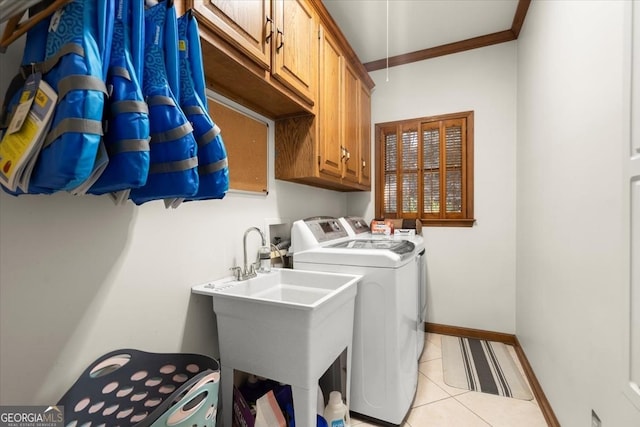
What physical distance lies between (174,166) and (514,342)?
2.91 m

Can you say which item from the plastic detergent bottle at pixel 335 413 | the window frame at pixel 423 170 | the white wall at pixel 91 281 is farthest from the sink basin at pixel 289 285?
the window frame at pixel 423 170

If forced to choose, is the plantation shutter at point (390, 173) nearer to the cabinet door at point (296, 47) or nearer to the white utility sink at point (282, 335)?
the cabinet door at point (296, 47)

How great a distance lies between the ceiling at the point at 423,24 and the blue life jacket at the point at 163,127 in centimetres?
177

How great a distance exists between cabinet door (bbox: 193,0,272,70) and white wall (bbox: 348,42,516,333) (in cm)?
196

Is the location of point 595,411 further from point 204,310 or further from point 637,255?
point 204,310

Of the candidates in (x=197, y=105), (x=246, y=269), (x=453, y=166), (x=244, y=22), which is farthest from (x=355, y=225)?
(x=197, y=105)

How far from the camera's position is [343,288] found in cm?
125

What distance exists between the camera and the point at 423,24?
7.51 feet

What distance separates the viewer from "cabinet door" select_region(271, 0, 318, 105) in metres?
1.32

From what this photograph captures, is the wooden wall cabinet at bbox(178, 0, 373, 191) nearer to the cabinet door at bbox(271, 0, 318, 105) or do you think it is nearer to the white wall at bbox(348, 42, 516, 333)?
the cabinet door at bbox(271, 0, 318, 105)

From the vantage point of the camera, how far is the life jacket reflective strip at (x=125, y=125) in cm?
59

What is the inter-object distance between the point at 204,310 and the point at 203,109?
0.94 m

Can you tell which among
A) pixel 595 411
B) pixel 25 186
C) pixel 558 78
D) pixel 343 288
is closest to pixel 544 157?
pixel 558 78

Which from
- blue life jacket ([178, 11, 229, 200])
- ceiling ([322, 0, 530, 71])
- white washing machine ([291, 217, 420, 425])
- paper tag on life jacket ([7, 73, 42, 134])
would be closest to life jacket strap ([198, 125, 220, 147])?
blue life jacket ([178, 11, 229, 200])
